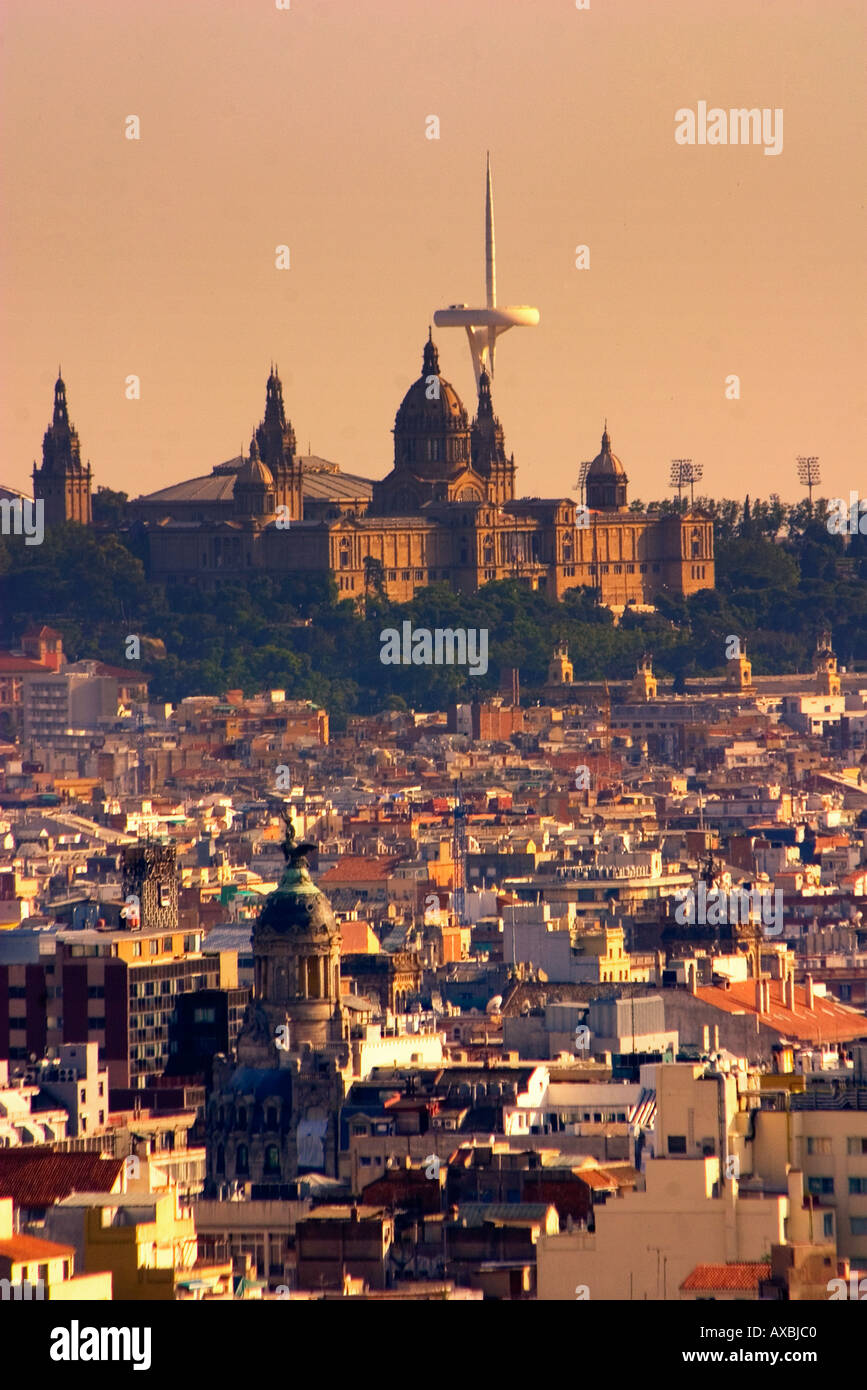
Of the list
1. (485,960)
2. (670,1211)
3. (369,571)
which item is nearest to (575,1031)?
(485,960)

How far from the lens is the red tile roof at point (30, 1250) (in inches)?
878

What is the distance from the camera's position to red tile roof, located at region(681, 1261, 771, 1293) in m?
20.8

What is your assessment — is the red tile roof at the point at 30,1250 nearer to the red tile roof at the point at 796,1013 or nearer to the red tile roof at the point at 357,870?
the red tile roof at the point at 796,1013

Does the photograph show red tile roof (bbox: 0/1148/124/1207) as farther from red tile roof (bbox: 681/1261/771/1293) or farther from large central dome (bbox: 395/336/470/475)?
large central dome (bbox: 395/336/470/475)

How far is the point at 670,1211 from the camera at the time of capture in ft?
73.6

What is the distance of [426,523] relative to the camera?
141 m

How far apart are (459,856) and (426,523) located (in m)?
56.8

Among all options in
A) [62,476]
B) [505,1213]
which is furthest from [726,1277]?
A: [62,476]

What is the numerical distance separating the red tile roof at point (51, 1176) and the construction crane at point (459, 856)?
126 feet

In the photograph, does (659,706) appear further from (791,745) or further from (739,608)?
(739,608)

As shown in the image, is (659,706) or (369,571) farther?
(369,571)

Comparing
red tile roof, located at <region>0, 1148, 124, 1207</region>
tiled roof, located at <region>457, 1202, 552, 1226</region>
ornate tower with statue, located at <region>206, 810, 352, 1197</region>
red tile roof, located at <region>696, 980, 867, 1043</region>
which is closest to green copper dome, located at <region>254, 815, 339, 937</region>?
ornate tower with statue, located at <region>206, 810, 352, 1197</region>

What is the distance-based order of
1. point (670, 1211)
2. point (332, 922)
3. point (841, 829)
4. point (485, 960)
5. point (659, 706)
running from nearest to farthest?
point (670, 1211), point (332, 922), point (485, 960), point (841, 829), point (659, 706)
